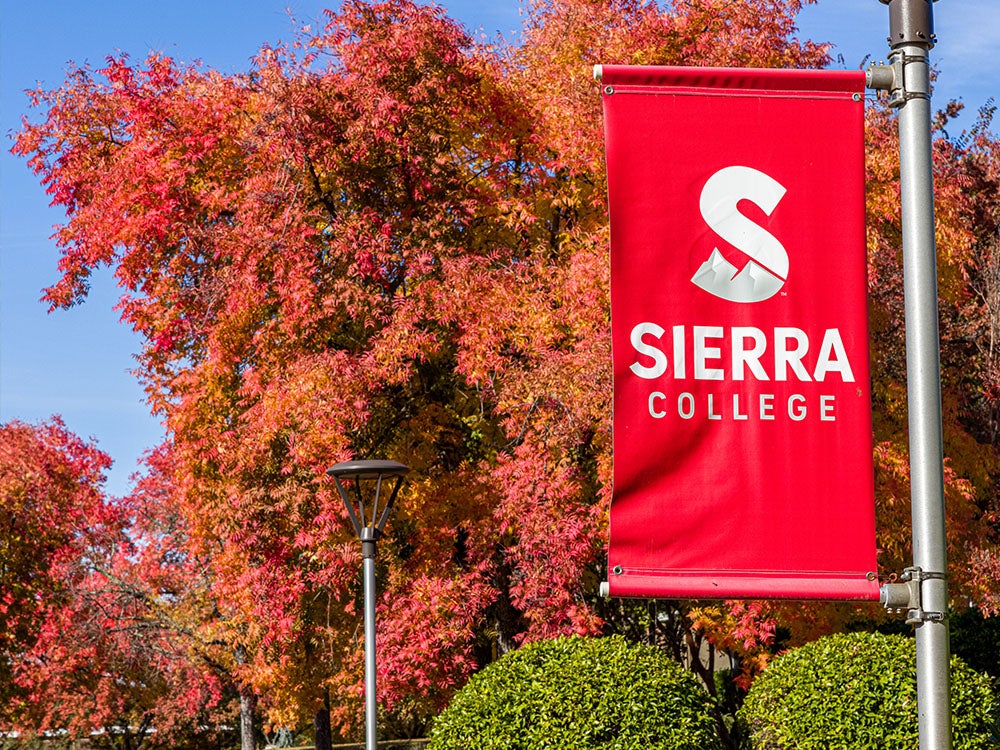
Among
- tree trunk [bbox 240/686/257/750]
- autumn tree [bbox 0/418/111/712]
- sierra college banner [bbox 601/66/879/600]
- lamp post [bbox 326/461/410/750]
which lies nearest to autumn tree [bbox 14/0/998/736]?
lamp post [bbox 326/461/410/750]

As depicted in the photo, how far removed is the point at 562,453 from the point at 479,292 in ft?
7.28

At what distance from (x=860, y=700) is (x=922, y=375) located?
817 cm

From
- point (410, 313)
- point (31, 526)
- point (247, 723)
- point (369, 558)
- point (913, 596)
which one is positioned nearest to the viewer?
point (913, 596)

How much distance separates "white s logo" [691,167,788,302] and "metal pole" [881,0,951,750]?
43cm

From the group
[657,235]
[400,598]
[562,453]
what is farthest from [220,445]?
[657,235]

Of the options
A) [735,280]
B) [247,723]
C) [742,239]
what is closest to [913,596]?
[735,280]

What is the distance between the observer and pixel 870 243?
14.2 m

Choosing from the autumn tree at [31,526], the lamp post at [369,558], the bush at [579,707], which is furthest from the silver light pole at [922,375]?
the autumn tree at [31,526]

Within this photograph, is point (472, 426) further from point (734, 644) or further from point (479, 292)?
point (734, 644)

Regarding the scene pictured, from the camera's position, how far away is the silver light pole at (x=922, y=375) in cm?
385

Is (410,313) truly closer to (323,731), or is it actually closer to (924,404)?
(323,731)

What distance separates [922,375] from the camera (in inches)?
156

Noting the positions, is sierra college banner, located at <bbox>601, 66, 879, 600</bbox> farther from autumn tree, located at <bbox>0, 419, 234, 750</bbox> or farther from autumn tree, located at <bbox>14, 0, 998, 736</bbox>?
autumn tree, located at <bbox>0, 419, 234, 750</bbox>

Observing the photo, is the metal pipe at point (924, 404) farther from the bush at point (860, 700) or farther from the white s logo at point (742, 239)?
the bush at point (860, 700)
